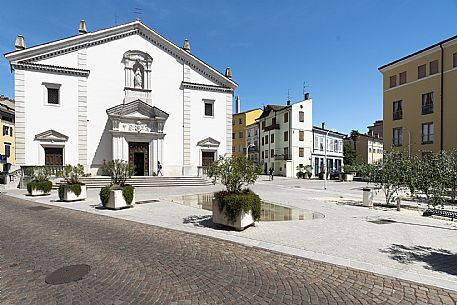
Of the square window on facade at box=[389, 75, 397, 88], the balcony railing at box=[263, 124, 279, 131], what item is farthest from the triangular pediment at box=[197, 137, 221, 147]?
the square window on facade at box=[389, 75, 397, 88]

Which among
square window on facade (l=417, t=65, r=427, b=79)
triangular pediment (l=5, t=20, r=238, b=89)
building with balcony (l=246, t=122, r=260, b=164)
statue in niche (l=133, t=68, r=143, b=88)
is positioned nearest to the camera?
triangular pediment (l=5, t=20, r=238, b=89)

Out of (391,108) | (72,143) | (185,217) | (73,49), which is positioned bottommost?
(185,217)

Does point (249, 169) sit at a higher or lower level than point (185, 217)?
higher

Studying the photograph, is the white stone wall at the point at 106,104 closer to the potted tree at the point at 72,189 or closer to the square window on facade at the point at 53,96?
the square window on facade at the point at 53,96

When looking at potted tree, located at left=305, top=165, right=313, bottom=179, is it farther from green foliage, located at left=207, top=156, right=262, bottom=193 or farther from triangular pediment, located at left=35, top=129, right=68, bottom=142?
green foliage, located at left=207, top=156, right=262, bottom=193

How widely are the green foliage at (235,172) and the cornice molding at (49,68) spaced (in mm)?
22965

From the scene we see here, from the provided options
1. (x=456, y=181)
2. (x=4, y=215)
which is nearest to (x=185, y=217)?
(x=4, y=215)

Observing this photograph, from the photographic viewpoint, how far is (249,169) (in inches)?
339

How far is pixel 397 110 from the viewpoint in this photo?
33.1 meters

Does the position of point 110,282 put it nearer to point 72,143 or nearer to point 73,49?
point 72,143

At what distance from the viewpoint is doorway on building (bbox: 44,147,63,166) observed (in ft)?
79.1

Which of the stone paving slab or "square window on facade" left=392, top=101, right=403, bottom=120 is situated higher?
"square window on facade" left=392, top=101, right=403, bottom=120

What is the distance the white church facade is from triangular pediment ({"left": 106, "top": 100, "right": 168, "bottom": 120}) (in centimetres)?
9

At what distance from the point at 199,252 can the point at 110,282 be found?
209cm
